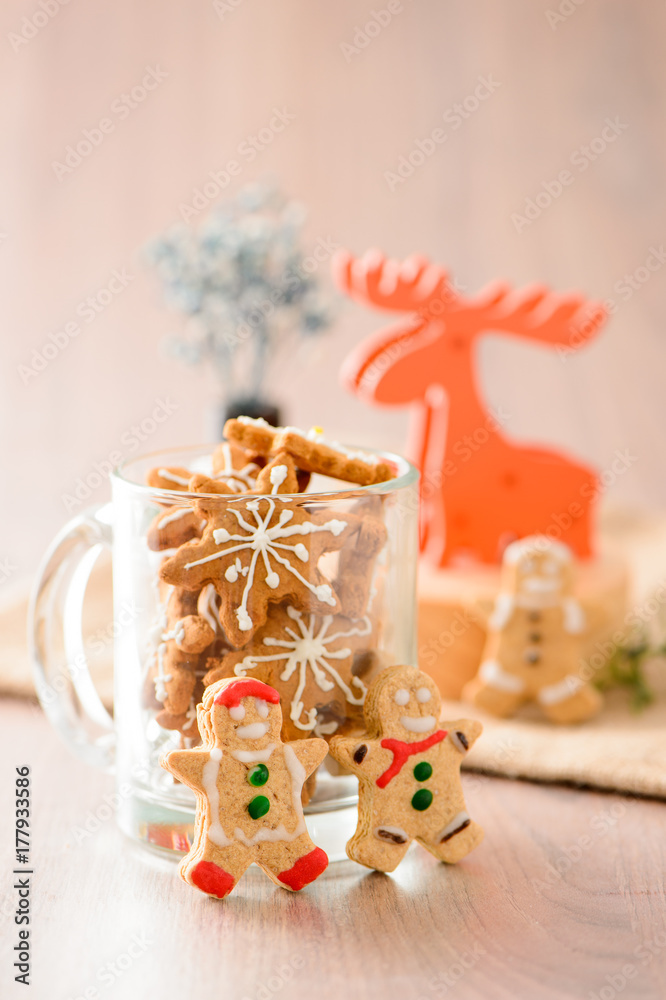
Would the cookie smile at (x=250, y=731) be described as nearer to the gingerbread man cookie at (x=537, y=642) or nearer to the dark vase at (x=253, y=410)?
the gingerbread man cookie at (x=537, y=642)

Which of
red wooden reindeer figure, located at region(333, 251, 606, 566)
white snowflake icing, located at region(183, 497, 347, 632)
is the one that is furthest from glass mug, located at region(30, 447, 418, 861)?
red wooden reindeer figure, located at region(333, 251, 606, 566)

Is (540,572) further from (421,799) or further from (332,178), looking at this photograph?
(332,178)

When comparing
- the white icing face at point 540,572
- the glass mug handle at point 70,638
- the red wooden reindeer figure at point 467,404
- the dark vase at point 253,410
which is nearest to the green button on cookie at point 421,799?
the glass mug handle at point 70,638

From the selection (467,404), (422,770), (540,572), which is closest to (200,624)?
(422,770)

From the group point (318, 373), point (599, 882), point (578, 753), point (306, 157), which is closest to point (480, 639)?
point (578, 753)

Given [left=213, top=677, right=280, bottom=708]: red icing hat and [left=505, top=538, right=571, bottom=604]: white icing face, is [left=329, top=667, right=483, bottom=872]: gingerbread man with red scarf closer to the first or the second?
[left=213, top=677, right=280, bottom=708]: red icing hat
